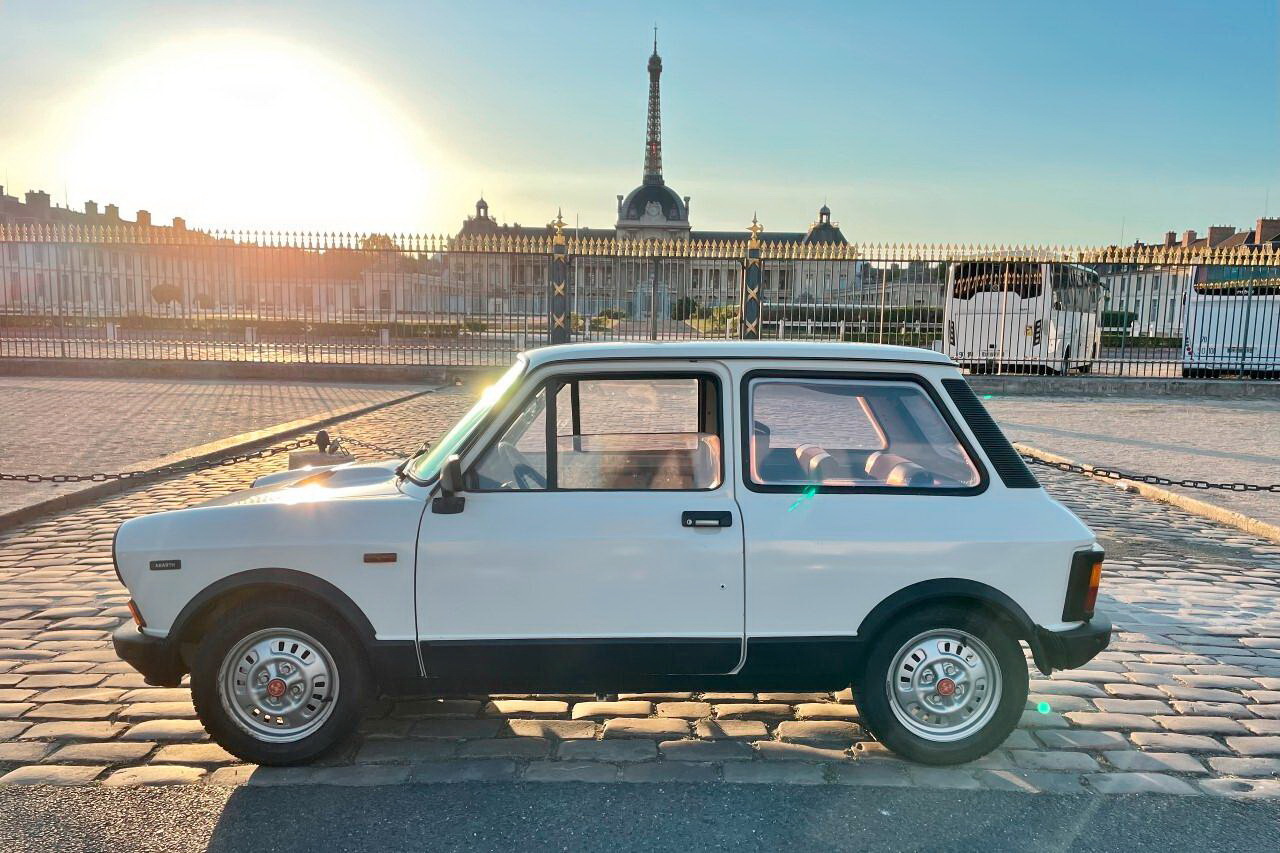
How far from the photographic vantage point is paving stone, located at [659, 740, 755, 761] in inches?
141

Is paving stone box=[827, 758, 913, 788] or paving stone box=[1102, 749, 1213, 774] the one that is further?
paving stone box=[1102, 749, 1213, 774]

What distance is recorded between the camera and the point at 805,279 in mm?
22078

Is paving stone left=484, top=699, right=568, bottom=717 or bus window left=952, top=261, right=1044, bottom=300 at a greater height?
bus window left=952, top=261, right=1044, bottom=300

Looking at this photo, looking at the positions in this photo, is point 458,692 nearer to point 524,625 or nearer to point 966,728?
point 524,625

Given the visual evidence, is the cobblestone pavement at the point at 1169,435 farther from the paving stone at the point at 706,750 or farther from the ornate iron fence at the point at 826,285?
the paving stone at the point at 706,750

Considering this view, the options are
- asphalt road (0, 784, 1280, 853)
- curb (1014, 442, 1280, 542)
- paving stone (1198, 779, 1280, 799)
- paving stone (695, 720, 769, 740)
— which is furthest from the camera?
curb (1014, 442, 1280, 542)

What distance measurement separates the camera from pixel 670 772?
345cm

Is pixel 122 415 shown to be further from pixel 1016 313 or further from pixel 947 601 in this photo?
pixel 1016 313

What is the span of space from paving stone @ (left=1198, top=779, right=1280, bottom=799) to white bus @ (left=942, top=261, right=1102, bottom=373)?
19041 mm

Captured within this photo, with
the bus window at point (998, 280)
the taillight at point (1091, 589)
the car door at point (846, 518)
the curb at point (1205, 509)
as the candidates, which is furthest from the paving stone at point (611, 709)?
the bus window at point (998, 280)

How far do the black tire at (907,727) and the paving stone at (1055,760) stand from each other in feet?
0.65

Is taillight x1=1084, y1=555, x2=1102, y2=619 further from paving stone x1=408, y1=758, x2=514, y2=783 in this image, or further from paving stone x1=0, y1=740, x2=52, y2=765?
paving stone x1=0, y1=740, x2=52, y2=765

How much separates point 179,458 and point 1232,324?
23.2 meters

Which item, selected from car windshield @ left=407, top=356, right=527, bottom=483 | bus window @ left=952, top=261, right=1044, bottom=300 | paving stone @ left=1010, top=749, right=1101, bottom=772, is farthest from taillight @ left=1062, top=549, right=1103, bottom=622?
bus window @ left=952, top=261, right=1044, bottom=300
